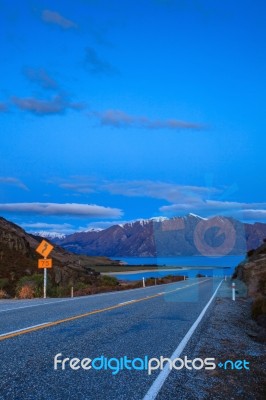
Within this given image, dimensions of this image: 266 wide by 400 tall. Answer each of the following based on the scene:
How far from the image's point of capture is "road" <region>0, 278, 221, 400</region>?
5461 mm

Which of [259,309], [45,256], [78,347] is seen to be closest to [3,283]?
[45,256]

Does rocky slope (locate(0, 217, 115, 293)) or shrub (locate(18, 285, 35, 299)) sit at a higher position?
rocky slope (locate(0, 217, 115, 293))

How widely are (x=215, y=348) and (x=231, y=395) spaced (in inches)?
130

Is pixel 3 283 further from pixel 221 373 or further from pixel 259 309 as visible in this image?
pixel 221 373

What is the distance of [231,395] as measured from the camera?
19.0 feet

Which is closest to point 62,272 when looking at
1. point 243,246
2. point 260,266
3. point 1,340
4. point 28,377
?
point 260,266

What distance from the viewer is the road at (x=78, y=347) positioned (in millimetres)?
5461

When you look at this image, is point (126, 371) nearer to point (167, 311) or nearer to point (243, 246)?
point (167, 311)

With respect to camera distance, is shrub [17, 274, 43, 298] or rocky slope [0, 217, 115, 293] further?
rocky slope [0, 217, 115, 293]

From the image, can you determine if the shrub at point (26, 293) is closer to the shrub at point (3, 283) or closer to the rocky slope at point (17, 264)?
the shrub at point (3, 283)

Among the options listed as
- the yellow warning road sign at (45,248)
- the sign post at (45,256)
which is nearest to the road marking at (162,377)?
the sign post at (45,256)

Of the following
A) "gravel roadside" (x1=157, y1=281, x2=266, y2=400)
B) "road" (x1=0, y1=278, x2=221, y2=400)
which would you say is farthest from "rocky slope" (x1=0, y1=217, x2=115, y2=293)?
"gravel roadside" (x1=157, y1=281, x2=266, y2=400)

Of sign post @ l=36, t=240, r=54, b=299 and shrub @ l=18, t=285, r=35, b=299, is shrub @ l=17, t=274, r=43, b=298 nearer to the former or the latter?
shrub @ l=18, t=285, r=35, b=299

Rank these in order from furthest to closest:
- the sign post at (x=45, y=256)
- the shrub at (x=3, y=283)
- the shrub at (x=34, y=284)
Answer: the shrub at (x=3, y=283) < the shrub at (x=34, y=284) < the sign post at (x=45, y=256)
